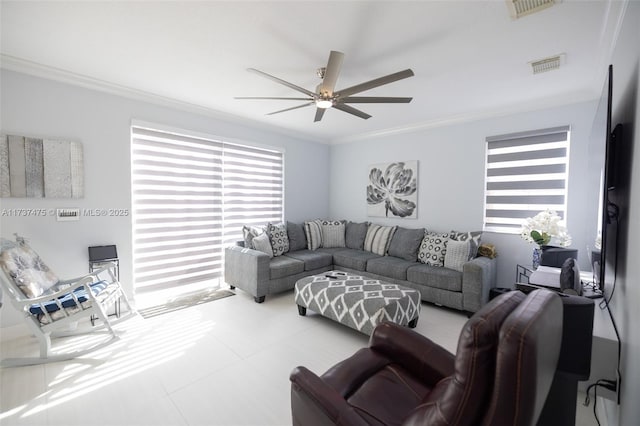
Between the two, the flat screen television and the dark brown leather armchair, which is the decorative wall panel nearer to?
the dark brown leather armchair

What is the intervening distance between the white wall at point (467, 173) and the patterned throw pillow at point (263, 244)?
1.98 m

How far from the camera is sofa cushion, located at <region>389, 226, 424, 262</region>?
3967mm

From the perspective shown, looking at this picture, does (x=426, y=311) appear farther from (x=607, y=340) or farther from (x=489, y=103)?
(x=489, y=103)

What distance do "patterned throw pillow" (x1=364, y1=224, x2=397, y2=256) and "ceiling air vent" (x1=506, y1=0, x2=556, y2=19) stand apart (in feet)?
10.2

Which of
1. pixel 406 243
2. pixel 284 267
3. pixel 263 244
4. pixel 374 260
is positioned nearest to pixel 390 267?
pixel 374 260

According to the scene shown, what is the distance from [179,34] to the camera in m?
2.07

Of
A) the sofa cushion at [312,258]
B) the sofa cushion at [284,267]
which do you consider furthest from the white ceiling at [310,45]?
the sofa cushion at [312,258]

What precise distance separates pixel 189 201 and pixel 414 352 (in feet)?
11.3

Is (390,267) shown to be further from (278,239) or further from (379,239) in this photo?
(278,239)

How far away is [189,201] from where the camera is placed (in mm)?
3797

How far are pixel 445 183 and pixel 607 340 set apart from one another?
2.89 m

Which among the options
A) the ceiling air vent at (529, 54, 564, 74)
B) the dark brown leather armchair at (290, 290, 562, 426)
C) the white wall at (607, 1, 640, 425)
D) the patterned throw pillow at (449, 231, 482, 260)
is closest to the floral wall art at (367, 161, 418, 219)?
the patterned throw pillow at (449, 231, 482, 260)

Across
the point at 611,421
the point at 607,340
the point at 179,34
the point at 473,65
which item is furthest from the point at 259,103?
the point at 611,421

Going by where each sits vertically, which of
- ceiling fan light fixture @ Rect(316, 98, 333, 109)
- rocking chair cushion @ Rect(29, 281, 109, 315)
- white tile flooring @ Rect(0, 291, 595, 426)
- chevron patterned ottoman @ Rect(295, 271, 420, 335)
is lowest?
white tile flooring @ Rect(0, 291, 595, 426)
